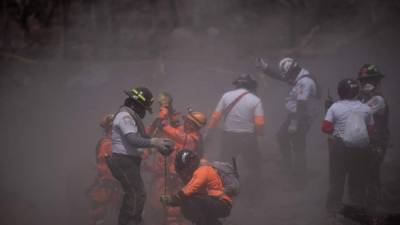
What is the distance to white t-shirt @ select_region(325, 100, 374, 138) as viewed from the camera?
5402mm

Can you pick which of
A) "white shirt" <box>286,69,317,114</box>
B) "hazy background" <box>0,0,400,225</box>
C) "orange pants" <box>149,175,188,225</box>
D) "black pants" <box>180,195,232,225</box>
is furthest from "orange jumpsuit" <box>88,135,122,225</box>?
"white shirt" <box>286,69,317,114</box>

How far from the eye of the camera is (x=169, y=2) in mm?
11102

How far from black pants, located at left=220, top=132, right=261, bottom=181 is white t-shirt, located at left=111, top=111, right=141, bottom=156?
2.51 m

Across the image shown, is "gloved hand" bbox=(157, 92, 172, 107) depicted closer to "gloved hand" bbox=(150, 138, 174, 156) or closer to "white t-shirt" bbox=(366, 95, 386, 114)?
"gloved hand" bbox=(150, 138, 174, 156)

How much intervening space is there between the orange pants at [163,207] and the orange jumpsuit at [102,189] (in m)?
0.66

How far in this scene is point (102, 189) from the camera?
640 centimetres

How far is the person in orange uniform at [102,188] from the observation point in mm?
6320

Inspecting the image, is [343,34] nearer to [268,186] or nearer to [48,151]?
[268,186]

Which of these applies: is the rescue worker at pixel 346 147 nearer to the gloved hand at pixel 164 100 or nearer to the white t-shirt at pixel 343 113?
the white t-shirt at pixel 343 113

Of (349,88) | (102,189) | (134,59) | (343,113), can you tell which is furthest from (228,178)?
(134,59)

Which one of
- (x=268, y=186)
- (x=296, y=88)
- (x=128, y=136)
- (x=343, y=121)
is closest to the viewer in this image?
(x=128, y=136)

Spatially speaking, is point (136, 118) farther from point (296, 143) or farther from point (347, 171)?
point (296, 143)

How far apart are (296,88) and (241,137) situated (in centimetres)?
160

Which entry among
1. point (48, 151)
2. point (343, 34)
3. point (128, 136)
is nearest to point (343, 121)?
point (128, 136)
